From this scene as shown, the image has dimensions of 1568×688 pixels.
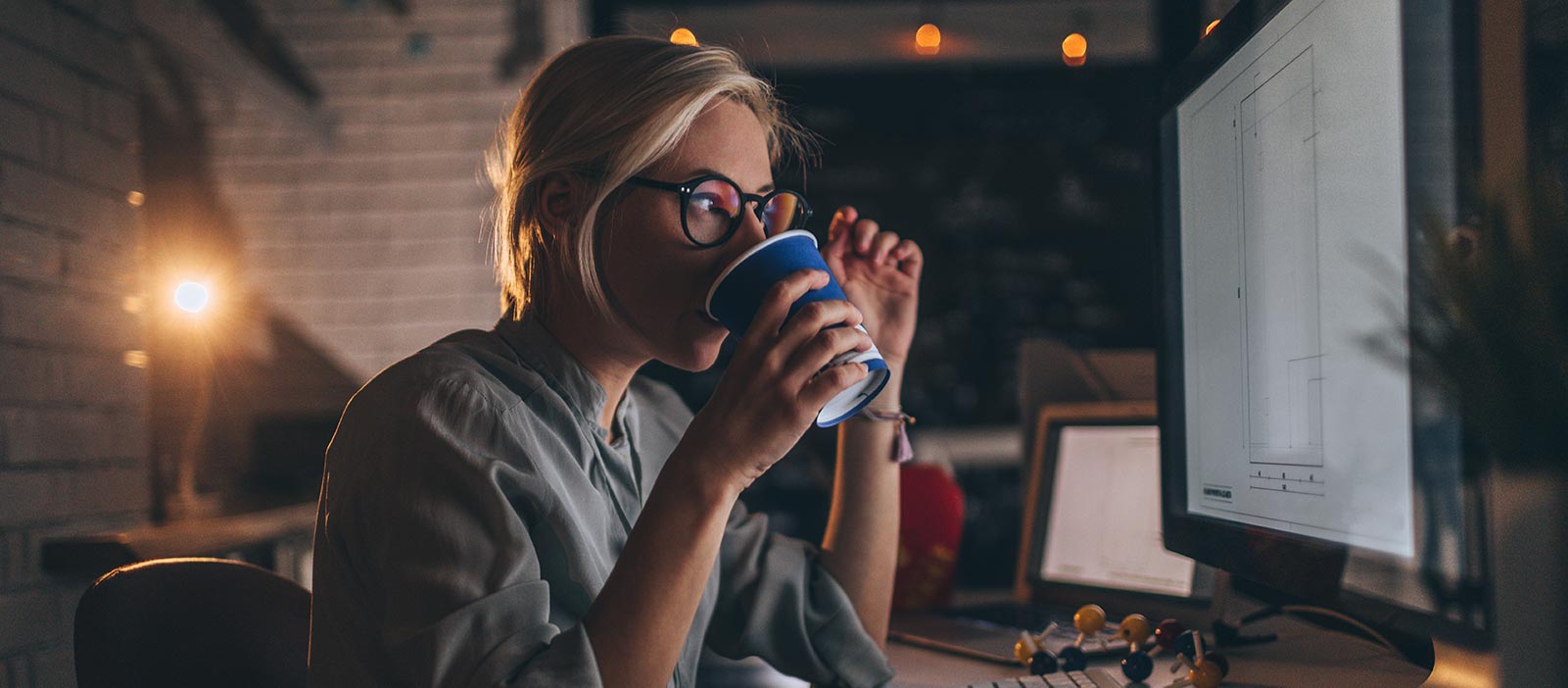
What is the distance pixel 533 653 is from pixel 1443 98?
63cm

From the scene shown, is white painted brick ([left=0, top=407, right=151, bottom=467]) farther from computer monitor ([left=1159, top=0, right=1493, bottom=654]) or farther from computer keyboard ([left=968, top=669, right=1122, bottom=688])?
computer monitor ([left=1159, top=0, right=1493, bottom=654])

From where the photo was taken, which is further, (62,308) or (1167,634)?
(62,308)

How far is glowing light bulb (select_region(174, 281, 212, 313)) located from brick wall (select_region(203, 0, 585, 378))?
509mm

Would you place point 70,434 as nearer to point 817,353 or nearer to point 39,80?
point 39,80

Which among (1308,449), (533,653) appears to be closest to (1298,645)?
(1308,449)

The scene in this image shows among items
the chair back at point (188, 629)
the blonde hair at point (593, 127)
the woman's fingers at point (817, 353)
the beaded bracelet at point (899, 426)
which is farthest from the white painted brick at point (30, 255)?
the woman's fingers at point (817, 353)

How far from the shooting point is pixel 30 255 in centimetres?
155

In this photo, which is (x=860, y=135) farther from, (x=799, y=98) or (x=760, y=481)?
(x=760, y=481)

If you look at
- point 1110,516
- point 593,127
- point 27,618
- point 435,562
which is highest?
point 593,127

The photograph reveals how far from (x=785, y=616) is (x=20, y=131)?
1341mm

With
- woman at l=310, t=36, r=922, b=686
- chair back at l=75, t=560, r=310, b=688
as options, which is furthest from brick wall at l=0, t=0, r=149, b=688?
woman at l=310, t=36, r=922, b=686

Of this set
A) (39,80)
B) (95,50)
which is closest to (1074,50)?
(95,50)

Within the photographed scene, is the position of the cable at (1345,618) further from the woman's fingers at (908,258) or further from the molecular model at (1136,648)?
the woman's fingers at (908,258)

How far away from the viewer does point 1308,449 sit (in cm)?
70
